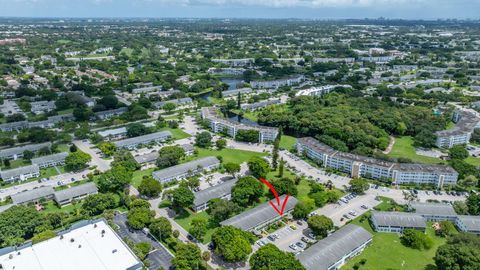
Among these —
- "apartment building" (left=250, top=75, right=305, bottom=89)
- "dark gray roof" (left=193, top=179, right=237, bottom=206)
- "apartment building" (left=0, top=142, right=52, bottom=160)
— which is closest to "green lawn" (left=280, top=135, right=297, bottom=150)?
"dark gray roof" (left=193, top=179, right=237, bottom=206)

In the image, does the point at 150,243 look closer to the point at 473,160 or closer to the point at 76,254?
the point at 76,254

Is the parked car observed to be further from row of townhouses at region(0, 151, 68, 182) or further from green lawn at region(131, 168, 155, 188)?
row of townhouses at region(0, 151, 68, 182)

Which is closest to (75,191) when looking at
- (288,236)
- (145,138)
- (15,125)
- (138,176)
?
(138,176)

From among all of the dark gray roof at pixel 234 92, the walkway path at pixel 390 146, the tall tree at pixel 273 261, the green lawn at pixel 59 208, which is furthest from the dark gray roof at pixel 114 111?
the tall tree at pixel 273 261

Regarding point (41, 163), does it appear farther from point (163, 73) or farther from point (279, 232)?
point (163, 73)

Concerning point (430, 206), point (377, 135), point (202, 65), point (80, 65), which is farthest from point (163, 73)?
point (430, 206)

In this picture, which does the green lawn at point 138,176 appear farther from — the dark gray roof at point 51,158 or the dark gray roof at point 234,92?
the dark gray roof at point 234,92
